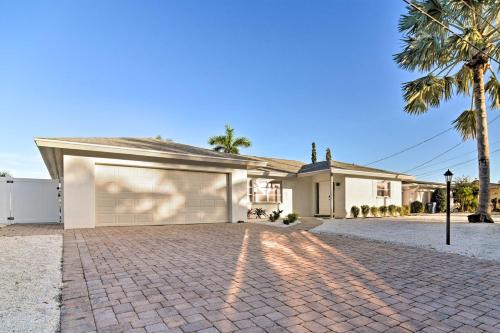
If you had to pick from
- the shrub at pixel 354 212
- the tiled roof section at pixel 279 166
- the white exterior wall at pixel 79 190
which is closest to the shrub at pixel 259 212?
the tiled roof section at pixel 279 166

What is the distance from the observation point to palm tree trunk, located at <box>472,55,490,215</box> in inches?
489

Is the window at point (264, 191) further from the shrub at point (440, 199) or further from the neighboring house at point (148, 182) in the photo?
the shrub at point (440, 199)

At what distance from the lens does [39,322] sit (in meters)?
2.83

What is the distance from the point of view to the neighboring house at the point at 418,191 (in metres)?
22.7

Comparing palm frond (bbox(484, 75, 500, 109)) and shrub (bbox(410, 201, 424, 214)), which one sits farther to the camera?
shrub (bbox(410, 201, 424, 214))

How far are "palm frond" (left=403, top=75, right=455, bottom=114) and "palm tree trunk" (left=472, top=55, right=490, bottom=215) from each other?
4.62 ft

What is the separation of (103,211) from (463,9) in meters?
15.7

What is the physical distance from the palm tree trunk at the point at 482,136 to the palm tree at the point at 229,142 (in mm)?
18032

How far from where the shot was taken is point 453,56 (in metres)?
13.2

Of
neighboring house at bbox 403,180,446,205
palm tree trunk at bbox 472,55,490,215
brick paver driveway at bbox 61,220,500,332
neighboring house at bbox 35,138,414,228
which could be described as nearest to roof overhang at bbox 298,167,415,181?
neighboring house at bbox 35,138,414,228

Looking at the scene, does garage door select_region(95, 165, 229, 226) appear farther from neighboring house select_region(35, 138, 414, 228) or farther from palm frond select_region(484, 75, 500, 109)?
A: palm frond select_region(484, 75, 500, 109)

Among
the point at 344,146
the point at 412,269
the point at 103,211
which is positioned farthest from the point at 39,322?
the point at 344,146

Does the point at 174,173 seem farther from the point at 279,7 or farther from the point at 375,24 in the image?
the point at 375,24

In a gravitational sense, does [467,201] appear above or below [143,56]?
below
